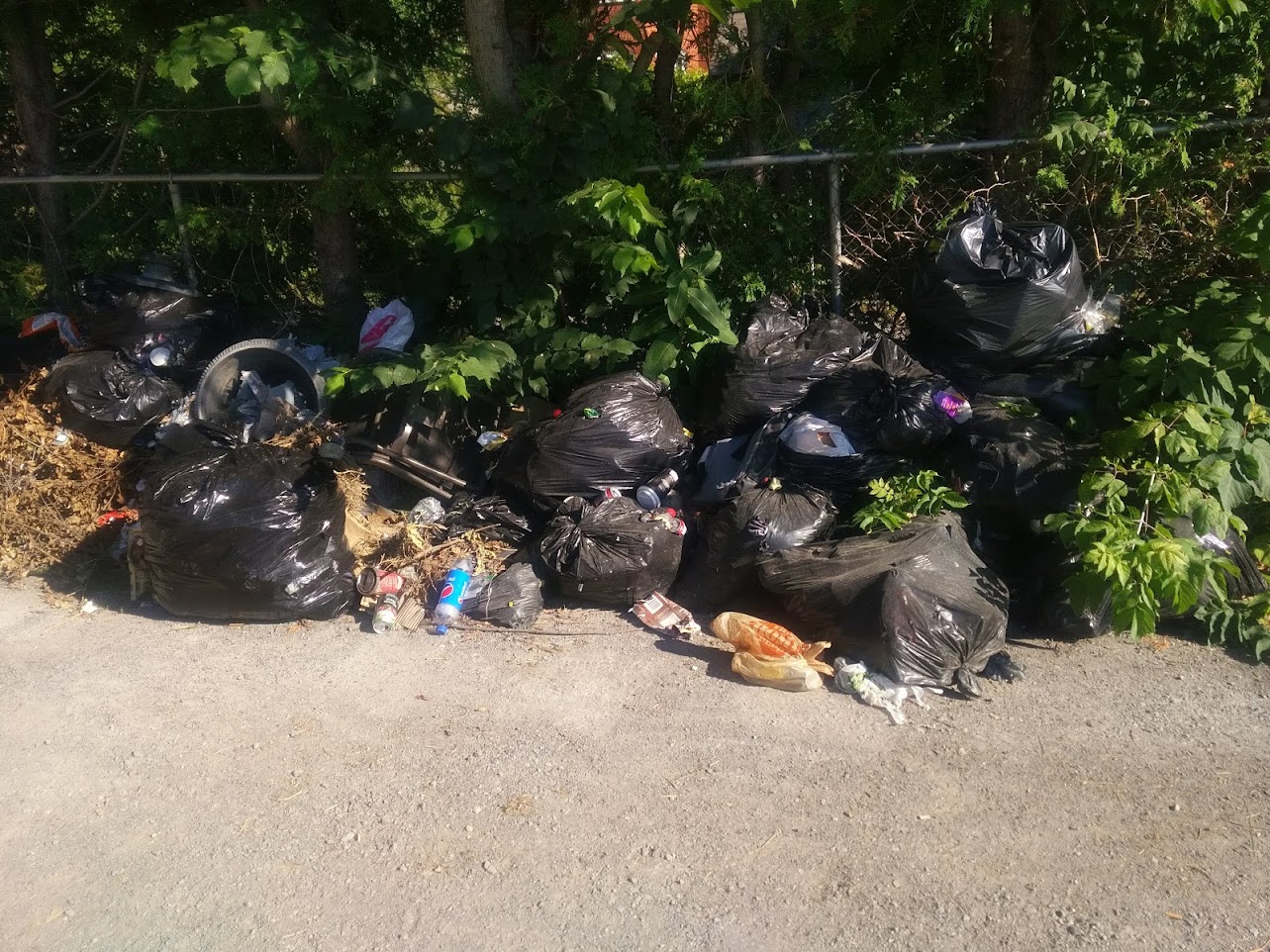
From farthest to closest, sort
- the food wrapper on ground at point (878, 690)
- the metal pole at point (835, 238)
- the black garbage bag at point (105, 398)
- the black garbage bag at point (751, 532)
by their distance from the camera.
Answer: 1. the black garbage bag at point (105, 398)
2. the metal pole at point (835, 238)
3. the black garbage bag at point (751, 532)
4. the food wrapper on ground at point (878, 690)

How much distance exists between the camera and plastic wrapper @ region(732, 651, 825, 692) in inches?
121

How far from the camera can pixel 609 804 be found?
263cm

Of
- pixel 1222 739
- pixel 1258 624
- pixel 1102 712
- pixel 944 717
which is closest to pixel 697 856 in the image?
pixel 944 717

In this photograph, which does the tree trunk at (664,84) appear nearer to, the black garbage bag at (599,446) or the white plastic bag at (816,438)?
the black garbage bag at (599,446)

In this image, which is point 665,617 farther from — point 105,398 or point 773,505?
point 105,398

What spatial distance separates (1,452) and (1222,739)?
506 cm

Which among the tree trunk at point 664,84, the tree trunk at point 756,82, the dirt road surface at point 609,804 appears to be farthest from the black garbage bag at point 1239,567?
the tree trunk at point 664,84

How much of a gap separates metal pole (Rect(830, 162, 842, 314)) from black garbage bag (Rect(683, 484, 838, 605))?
1.26 metres

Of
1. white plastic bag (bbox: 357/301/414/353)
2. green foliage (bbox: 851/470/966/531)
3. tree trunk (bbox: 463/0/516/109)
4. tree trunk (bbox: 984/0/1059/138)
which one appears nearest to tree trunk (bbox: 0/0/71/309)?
white plastic bag (bbox: 357/301/414/353)

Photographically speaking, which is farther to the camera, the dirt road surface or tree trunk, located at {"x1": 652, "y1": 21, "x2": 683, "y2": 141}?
tree trunk, located at {"x1": 652, "y1": 21, "x2": 683, "y2": 141}

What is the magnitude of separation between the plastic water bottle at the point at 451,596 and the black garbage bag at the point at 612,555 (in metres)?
0.32

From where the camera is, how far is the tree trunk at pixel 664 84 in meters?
4.29

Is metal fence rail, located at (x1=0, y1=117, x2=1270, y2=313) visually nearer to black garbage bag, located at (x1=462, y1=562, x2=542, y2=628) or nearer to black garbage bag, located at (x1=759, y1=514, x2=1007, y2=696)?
black garbage bag, located at (x1=759, y1=514, x2=1007, y2=696)

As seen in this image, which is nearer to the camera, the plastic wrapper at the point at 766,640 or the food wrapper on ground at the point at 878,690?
the food wrapper on ground at the point at 878,690
